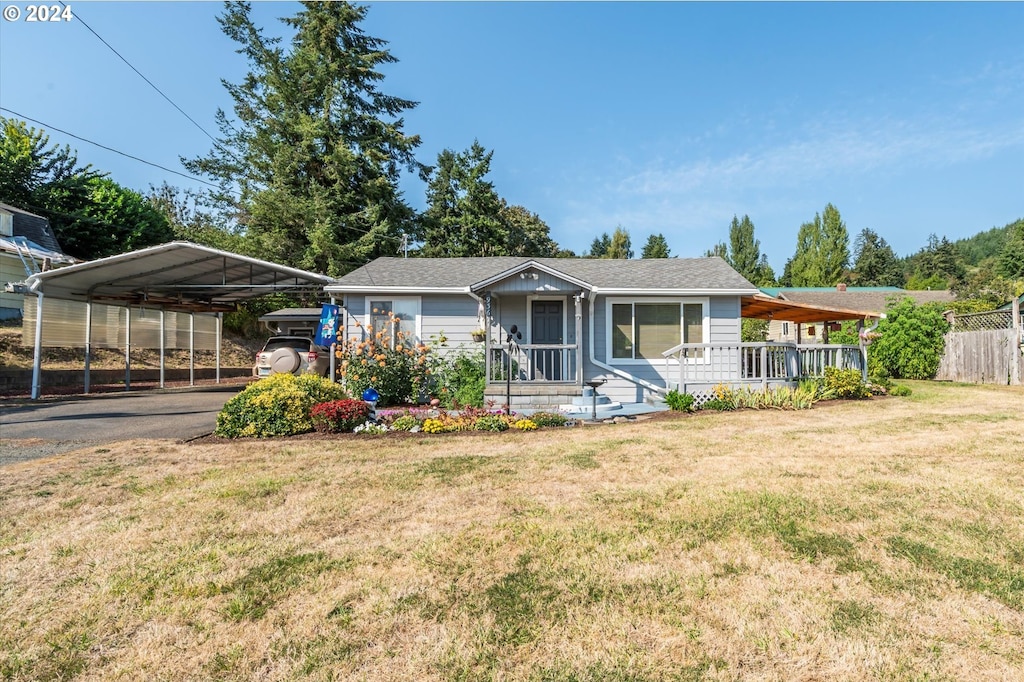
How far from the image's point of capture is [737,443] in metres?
6.69

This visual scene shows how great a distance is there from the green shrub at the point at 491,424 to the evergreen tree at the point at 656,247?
46.8 m

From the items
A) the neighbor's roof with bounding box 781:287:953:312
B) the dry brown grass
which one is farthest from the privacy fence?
the neighbor's roof with bounding box 781:287:953:312

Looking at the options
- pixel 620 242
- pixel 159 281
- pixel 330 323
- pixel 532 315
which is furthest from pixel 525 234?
pixel 532 315

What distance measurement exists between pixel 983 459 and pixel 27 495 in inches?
391

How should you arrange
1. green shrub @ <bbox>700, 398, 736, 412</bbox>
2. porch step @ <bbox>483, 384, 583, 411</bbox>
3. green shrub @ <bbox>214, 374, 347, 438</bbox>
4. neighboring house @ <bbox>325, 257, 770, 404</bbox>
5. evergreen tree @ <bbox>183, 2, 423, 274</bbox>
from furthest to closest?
evergreen tree @ <bbox>183, 2, 423, 274</bbox>
neighboring house @ <bbox>325, 257, 770, 404</bbox>
porch step @ <bbox>483, 384, 583, 411</bbox>
green shrub @ <bbox>700, 398, 736, 412</bbox>
green shrub @ <bbox>214, 374, 347, 438</bbox>

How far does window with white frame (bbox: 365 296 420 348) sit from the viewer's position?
1212 cm

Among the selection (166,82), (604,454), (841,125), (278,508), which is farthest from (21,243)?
(841,125)

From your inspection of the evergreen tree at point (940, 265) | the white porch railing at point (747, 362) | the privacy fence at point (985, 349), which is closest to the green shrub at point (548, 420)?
the white porch railing at point (747, 362)

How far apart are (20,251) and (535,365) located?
20980 mm

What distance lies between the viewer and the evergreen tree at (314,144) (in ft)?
74.7

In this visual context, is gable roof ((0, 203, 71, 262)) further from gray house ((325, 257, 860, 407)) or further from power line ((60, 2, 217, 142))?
gray house ((325, 257, 860, 407))

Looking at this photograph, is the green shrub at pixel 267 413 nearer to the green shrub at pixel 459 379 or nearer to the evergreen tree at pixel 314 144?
the green shrub at pixel 459 379

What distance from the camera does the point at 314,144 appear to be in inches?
922

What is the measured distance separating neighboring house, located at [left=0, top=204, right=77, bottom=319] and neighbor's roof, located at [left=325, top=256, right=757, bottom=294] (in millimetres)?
14398
